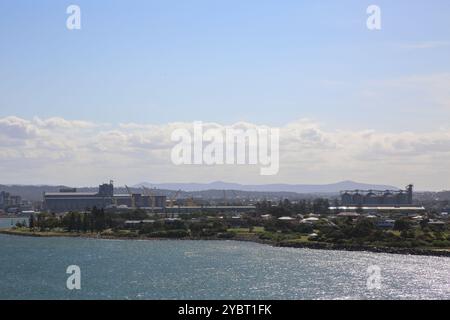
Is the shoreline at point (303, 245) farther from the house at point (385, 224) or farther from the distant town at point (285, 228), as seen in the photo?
the house at point (385, 224)

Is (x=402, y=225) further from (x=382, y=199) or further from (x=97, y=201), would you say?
(x=97, y=201)

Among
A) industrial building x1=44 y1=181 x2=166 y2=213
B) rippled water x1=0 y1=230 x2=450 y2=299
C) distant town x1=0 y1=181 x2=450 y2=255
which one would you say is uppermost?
industrial building x1=44 y1=181 x2=166 y2=213

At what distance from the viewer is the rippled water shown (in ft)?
49.3

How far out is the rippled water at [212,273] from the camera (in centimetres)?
1503

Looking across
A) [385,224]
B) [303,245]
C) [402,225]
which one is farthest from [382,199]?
[303,245]

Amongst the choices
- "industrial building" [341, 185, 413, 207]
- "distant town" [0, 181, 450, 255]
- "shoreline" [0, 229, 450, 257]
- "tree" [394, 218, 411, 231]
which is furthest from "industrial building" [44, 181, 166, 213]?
"tree" [394, 218, 411, 231]

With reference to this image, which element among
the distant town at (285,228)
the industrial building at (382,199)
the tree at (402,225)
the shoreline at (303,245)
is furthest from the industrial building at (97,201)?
the tree at (402,225)

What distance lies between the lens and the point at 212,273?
18.5m

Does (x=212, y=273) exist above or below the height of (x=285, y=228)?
below

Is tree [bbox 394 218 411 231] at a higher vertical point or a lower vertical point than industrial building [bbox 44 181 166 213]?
lower

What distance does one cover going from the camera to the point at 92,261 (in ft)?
71.0

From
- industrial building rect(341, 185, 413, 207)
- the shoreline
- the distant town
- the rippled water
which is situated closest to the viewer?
the rippled water

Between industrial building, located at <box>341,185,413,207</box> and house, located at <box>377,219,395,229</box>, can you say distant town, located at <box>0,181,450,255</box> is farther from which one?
industrial building, located at <box>341,185,413,207</box>
